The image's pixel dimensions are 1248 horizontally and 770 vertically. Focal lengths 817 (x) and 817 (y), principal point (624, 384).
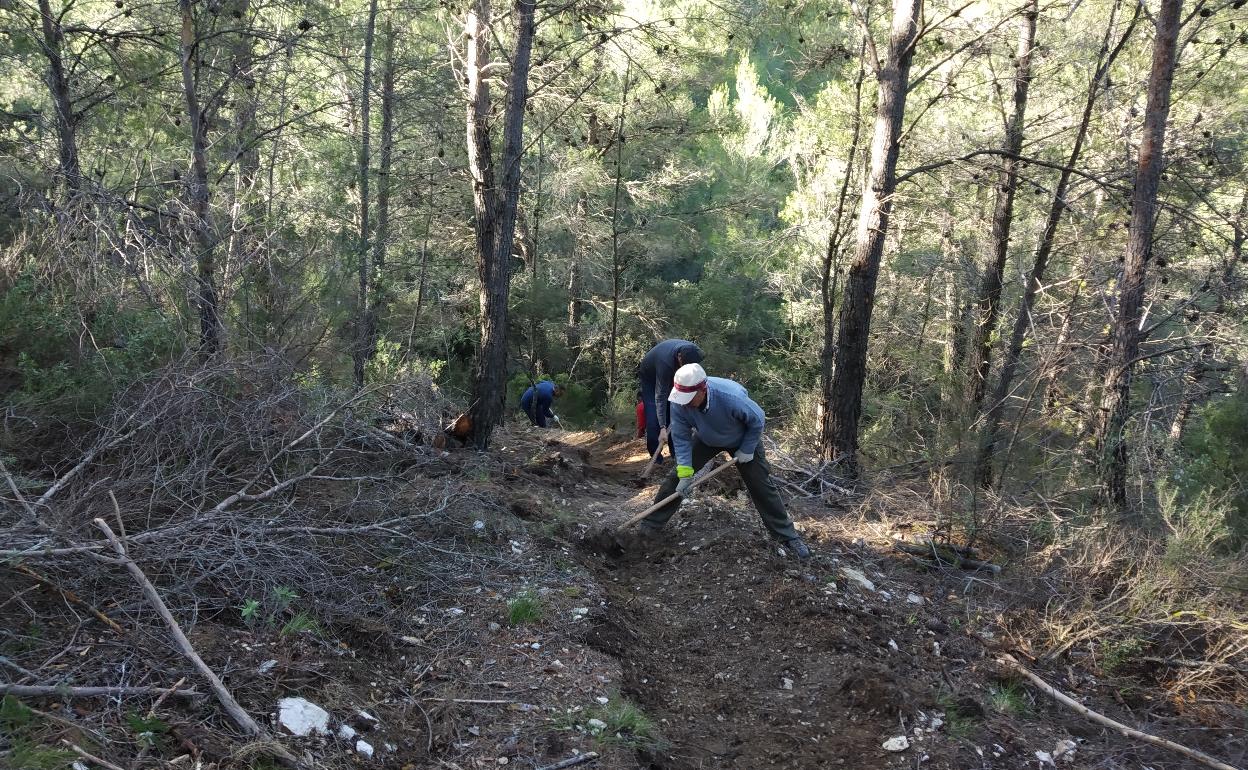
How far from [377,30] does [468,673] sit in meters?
14.5

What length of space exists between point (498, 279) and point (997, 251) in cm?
684

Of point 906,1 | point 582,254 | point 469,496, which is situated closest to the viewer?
point 469,496

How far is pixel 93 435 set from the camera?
5234mm

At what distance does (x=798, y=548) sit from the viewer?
650 cm

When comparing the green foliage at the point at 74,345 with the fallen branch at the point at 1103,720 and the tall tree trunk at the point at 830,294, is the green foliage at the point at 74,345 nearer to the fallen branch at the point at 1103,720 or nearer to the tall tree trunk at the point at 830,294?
the fallen branch at the point at 1103,720

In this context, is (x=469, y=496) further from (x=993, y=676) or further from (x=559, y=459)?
(x=993, y=676)

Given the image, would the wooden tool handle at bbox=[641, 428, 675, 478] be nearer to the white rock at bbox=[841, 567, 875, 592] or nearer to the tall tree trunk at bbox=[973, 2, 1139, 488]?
the white rock at bbox=[841, 567, 875, 592]

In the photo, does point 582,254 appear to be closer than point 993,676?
No

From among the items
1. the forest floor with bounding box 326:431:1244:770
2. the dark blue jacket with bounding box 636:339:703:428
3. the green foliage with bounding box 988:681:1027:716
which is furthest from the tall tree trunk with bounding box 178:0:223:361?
the green foliage with bounding box 988:681:1027:716

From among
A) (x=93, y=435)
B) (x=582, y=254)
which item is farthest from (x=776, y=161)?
(x=93, y=435)

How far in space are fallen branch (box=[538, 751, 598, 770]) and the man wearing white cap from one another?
2.90 m

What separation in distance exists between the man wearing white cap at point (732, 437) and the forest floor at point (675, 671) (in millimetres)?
227

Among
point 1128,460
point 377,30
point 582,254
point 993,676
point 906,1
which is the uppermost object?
point 377,30

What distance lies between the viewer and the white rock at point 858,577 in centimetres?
616
